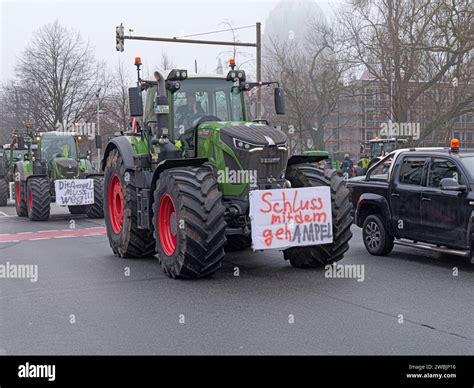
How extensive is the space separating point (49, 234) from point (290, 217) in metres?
8.46

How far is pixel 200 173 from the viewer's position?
8.70m

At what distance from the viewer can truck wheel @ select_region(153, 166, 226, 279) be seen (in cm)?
833

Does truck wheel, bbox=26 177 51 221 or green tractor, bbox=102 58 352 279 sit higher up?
green tractor, bbox=102 58 352 279

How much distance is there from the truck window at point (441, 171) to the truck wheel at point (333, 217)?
1.56 m

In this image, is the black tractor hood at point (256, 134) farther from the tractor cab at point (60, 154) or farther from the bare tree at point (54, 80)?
the bare tree at point (54, 80)

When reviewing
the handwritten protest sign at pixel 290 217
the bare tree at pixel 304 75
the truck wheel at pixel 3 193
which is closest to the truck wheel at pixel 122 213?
the handwritten protest sign at pixel 290 217

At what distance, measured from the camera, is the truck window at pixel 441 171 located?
9.75 meters

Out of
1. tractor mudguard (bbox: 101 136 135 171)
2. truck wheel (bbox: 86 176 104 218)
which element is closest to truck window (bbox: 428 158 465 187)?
tractor mudguard (bbox: 101 136 135 171)

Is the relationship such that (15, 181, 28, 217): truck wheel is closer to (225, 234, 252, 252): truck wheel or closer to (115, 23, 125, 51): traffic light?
(115, 23, 125, 51): traffic light

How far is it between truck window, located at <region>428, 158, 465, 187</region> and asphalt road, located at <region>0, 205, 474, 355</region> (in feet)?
4.33

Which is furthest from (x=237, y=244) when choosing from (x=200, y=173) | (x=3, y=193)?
(x=3, y=193)

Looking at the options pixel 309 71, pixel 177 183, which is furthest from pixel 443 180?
pixel 309 71

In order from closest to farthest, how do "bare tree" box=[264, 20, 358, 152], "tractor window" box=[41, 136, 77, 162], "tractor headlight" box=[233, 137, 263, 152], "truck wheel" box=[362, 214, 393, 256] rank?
"tractor headlight" box=[233, 137, 263, 152]
"truck wheel" box=[362, 214, 393, 256]
"tractor window" box=[41, 136, 77, 162]
"bare tree" box=[264, 20, 358, 152]

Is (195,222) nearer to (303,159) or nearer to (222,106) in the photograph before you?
(303,159)
